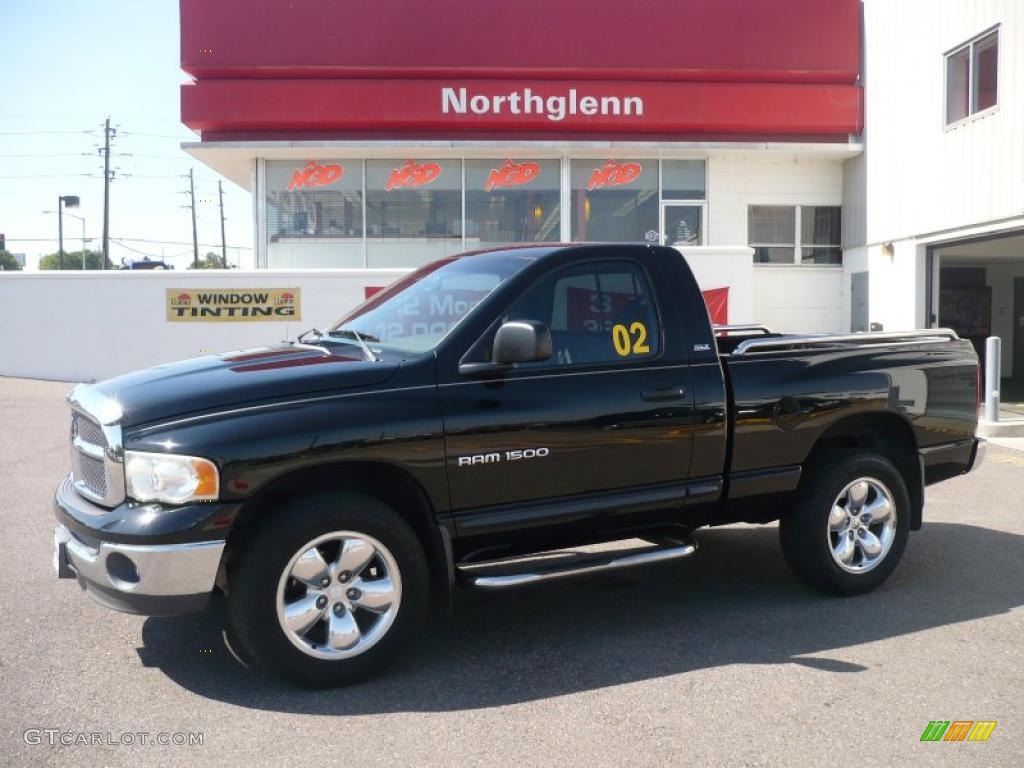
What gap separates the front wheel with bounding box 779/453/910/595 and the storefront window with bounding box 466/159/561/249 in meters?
16.0

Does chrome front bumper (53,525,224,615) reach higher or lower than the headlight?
lower

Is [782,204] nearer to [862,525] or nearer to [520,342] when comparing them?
[862,525]

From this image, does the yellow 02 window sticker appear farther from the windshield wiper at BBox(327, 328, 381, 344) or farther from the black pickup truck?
the windshield wiper at BBox(327, 328, 381, 344)

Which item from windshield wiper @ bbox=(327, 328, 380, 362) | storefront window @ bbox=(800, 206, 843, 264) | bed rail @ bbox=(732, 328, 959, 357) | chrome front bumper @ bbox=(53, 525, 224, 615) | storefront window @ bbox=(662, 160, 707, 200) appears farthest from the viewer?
storefront window @ bbox=(800, 206, 843, 264)

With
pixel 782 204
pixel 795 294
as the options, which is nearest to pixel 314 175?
pixel 782 204

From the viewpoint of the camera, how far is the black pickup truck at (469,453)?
3.93 m

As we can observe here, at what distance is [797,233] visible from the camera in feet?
73.0

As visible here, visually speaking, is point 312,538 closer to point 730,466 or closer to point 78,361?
point 730,466

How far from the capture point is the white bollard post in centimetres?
1259

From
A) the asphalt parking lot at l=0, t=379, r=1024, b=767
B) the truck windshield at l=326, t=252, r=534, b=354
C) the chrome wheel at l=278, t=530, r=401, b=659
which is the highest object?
the truck windshield at l=326, t=252, r=534, b=354

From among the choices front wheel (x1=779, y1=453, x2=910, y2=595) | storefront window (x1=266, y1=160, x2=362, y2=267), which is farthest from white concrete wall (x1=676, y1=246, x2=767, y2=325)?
front wheel (x1=779, y1=453, x2=910, y2=595)

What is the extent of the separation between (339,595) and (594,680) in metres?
1.18

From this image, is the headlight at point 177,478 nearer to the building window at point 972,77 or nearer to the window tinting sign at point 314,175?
the building window at point 972,77

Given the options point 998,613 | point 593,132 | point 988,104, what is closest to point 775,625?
point 998,613
